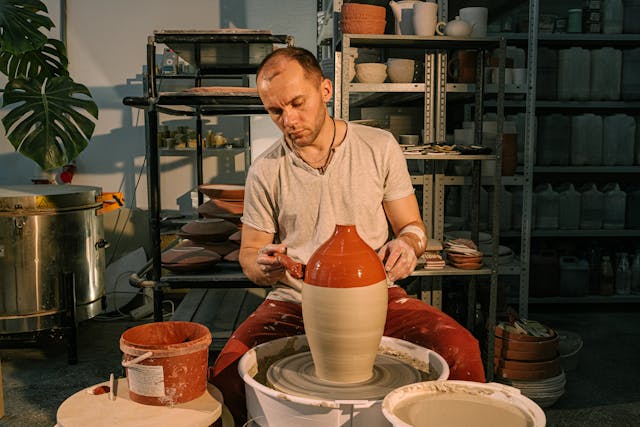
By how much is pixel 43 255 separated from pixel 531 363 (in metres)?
2.65

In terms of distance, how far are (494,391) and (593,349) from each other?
2855 mm

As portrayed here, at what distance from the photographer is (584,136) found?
14.7 feet

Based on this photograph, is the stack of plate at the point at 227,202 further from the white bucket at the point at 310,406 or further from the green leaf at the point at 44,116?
the white bucket at the point at 310,406

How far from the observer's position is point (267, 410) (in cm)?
139

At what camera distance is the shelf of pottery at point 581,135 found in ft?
14.6

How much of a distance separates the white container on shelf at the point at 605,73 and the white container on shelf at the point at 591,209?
27.8 inches

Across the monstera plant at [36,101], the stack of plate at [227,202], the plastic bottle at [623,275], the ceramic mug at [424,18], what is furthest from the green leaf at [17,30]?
the plastic bottle at [623,275]

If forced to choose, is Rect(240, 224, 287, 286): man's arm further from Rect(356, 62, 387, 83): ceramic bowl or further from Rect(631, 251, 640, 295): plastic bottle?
Rect(631, 251, 640, 295): plastic bottle

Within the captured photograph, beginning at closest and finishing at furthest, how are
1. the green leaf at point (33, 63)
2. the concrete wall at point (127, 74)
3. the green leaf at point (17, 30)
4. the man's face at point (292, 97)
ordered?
the man's face at point (292, 97) → the green leaf at point (17, 30) → the green leaf at point (33, 63) → the concrete wall at point (127, 74)

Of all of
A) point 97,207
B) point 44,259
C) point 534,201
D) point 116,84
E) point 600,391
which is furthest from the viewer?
point 116,84

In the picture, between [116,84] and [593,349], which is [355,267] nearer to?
[593,349]

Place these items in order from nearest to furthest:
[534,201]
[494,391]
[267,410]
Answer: [494,391] < [267,410] < [534,201]

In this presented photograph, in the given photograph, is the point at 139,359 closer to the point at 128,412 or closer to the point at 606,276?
the point at 128,412

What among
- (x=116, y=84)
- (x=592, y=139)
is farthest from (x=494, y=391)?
(x=116, y=84)
